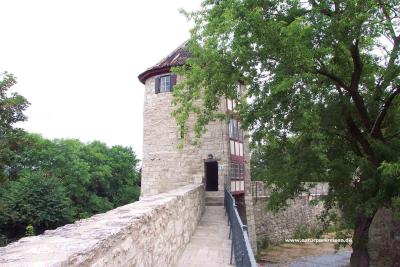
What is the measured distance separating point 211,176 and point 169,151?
2.51 meters

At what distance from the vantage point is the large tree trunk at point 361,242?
10.6 metres

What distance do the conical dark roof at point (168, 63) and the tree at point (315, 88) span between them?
18.1ft

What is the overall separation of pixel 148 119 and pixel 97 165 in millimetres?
17483

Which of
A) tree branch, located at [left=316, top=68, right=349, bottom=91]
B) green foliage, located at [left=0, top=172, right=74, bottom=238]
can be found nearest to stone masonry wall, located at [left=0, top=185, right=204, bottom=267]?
tree branch, located at [left=316, top=68, right=349, bottom=91]

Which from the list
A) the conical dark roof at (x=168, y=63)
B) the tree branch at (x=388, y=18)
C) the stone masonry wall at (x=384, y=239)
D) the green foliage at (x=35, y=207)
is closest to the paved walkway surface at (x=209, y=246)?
the tree branch at (x=388, y=18)

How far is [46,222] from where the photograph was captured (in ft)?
61.9

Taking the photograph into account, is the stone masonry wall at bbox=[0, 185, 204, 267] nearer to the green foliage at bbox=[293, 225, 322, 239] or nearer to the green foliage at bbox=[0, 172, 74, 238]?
the green foliage at bbox=[0, 172, 74, 238]

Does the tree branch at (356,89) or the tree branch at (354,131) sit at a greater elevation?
the tree branch at (356,89)

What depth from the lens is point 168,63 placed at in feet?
57.7

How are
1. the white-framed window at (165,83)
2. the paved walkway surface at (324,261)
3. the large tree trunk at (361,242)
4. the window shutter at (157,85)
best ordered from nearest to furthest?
the large tree trunk at (361,242) → the white-framed window at (165,83) → the window shutter at (157,85) → the paved walkway surface at (324,261)

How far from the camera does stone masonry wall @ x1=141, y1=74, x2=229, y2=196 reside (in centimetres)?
1695

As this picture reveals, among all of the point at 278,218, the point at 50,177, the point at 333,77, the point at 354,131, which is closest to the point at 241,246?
the point at 333,77

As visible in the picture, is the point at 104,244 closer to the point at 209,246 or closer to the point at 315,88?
the point at 209,246

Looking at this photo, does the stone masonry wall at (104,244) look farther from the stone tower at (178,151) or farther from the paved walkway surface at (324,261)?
the paved walkway surface at (324,261)
